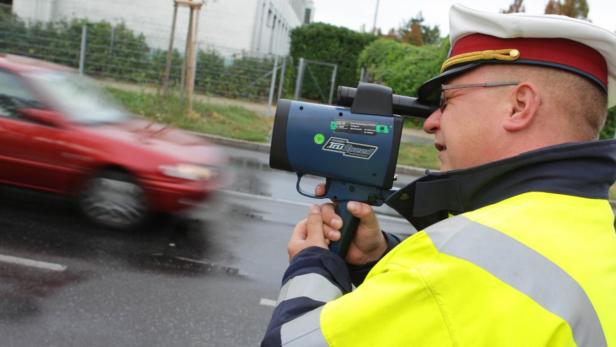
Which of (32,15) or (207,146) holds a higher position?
(32,15)

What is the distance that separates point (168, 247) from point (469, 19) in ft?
14.1

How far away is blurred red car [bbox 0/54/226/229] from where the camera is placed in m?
5.25

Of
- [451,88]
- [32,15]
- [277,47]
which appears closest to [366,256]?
[451,88]

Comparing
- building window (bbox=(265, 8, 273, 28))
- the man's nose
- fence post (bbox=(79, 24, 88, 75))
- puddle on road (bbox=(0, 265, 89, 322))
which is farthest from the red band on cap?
building window (bbox=(265, 8, 273, 28))

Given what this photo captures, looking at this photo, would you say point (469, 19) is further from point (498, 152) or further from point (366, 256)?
point (366, 256)

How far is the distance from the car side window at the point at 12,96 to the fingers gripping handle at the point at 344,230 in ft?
15.4

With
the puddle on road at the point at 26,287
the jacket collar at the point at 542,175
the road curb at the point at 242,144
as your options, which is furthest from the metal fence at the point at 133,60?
the jacket collar at the point at 542,175

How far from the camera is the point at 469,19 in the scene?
127 centimetres

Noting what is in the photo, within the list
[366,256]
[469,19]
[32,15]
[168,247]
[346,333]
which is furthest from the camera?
[32,15]

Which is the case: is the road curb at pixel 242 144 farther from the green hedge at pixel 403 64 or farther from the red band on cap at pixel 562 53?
the red band on cap at pixel 562 53

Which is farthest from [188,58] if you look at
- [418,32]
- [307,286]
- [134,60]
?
[418,32]

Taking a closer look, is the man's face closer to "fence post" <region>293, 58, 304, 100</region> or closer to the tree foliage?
"fence post" <region>293, 58, 304, 100</region>

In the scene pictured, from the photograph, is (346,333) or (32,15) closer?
(346,333)

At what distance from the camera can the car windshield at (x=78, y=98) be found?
217 inches
